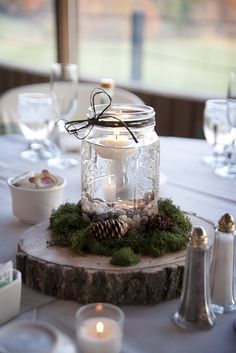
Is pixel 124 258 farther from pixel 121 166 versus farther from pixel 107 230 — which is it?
pixel 121 166

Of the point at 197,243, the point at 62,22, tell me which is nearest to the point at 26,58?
the point at 62,22

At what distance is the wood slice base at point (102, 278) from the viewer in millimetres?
913

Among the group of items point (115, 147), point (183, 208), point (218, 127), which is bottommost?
point (183, 208)

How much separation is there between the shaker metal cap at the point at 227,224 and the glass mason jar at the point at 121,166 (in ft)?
0.60

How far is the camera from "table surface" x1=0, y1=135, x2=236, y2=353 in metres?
0.81

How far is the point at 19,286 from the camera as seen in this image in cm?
87

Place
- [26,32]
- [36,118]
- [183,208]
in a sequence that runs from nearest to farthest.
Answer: [183,208], [36,118], [26,32]

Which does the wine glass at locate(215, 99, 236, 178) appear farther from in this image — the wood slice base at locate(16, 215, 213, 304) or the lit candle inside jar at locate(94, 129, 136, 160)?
the wood slice base at locate(16, 215, 213, 304)

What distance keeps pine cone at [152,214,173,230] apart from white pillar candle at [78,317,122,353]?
0.97 ft

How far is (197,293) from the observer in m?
0.85

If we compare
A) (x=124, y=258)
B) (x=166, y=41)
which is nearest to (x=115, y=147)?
→ (x=124, y=258)

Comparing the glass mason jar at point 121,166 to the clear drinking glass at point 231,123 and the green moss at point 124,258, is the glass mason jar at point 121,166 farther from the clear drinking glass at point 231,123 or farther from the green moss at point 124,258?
the clear drinking glass at point 231,123

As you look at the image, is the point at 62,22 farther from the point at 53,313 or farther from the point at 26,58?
the point at 53,313

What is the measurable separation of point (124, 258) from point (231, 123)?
78cm
